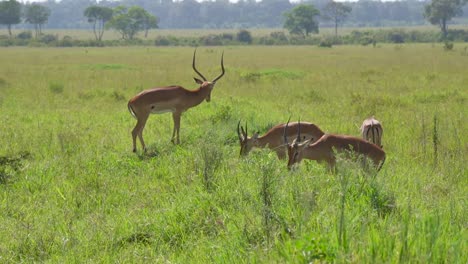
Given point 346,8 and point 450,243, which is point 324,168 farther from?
point 346,8

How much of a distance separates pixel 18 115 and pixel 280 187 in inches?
306

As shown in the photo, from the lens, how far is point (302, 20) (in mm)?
81938

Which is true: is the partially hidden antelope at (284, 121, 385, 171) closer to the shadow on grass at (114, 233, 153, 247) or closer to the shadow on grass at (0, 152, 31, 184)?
the shadow on grass at (114, 233, 153, 247)

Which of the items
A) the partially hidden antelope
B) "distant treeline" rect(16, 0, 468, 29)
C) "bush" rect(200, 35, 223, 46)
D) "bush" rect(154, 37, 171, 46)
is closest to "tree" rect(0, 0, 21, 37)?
"bush" rect(154, 37, 171, 46)

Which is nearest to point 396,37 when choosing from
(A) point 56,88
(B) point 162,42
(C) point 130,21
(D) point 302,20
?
(D) point 302,20

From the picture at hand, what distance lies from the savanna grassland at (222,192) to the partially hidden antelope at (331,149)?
0.16m

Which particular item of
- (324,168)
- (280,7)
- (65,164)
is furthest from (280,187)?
(280,7)

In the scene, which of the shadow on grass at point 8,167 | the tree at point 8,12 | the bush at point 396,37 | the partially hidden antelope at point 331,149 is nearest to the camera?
the partially hidden antelope at point 331,149

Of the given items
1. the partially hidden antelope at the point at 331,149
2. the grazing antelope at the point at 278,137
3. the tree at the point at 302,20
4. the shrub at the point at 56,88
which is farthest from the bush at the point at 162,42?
the partially hidden antelope at the point at 331,149

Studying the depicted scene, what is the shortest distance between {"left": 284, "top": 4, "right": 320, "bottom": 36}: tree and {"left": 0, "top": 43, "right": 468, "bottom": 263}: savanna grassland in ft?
236

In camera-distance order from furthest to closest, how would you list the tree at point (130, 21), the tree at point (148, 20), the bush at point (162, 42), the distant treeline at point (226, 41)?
1. the tree at point (148, 20)
2. the tree at point (130, 21)
3. the bush at point (162, 42)
4. the distant treeline at point (226, 41)

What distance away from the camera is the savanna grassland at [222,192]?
3.08m

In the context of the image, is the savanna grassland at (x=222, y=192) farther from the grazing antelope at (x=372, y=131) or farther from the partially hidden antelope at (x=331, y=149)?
the grazing antelope at (x=372, y=131)

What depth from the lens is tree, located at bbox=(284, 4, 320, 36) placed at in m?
81.9
